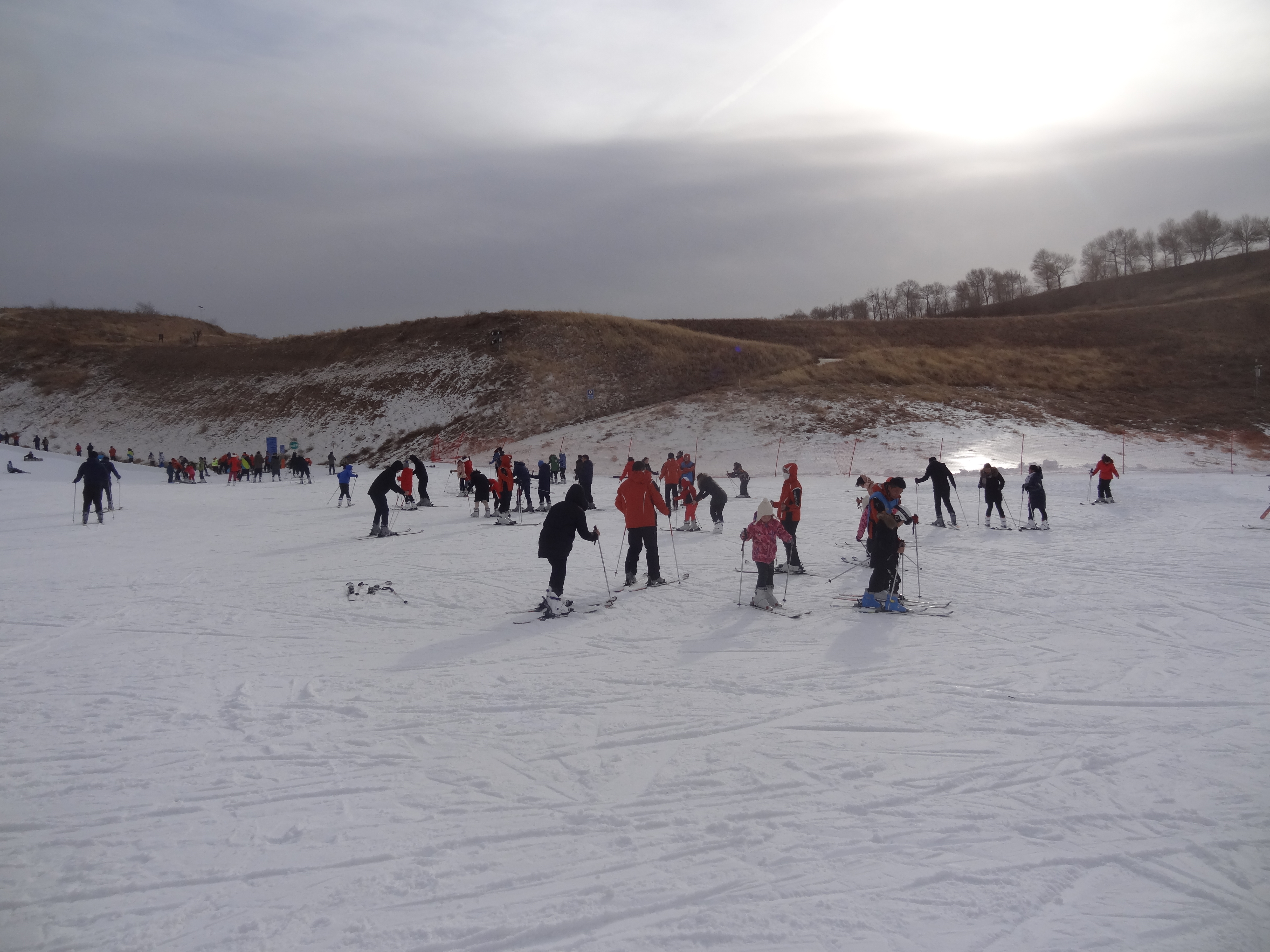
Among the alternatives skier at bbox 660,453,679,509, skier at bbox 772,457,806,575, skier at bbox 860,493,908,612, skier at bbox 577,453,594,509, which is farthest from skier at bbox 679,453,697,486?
skier at bbox 860,493,908,612

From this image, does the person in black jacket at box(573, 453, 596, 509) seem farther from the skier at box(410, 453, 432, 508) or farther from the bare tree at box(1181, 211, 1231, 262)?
the bare tree at box(1181, 211, 1231, 262)

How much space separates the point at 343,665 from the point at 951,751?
18.1 ft

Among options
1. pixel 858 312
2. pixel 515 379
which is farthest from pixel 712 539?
pixel 858 312

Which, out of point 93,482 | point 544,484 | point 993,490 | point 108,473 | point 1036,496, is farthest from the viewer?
point 544,484

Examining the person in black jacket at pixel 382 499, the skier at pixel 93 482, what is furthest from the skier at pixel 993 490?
the skier at pixel 93 482

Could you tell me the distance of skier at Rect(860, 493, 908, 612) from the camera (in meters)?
9.44

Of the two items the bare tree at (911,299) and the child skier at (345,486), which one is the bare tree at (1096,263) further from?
the child skier at (345,486)

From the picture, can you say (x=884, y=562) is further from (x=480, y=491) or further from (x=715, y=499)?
(x=480, y=491)

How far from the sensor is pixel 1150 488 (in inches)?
922

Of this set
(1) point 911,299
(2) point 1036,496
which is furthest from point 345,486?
(1) point 911,299

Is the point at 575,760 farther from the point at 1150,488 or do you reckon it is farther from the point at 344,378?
the point at 344,378

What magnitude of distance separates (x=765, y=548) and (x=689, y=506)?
752 centimetres

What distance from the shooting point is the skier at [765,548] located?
31.3 ft

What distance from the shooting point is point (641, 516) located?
11.0 m
